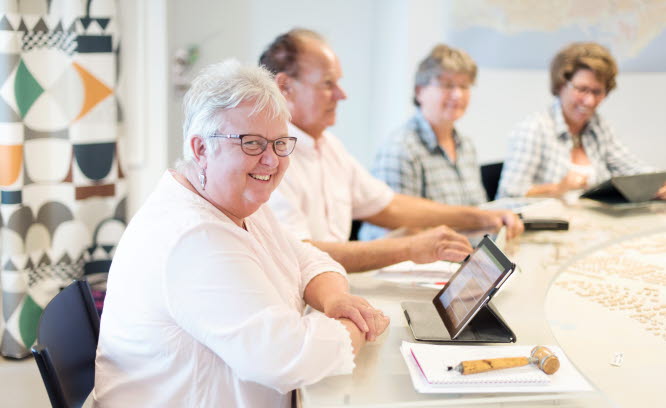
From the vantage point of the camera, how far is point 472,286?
1.43 m

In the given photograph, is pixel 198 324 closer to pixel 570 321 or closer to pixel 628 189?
pixel 570 321

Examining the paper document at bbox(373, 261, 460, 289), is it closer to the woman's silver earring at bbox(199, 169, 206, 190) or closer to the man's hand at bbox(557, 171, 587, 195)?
the woman's silver earring at bbox(199, 169, 206, 190)

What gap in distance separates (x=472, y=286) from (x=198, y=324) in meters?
0.58

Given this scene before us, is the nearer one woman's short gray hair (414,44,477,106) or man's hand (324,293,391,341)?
man's hand (324,293,391,341)

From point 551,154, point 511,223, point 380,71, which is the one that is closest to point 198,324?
point 511,223

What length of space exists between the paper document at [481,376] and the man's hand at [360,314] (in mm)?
102

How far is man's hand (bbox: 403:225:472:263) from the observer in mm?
1848

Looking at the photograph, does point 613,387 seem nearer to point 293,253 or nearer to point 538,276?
point 538,276

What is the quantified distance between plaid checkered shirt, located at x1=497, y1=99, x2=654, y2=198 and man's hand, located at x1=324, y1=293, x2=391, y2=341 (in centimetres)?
203

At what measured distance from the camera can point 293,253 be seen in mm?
1712

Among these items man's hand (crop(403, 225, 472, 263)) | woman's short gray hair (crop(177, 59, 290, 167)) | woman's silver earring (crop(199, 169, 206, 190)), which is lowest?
man's hand (crop(403, 225, 472, 263))

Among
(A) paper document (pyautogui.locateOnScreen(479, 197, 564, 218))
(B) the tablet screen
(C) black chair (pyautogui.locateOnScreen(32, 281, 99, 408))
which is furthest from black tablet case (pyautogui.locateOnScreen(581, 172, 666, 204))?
(C) black chair (pyautogui.locateOnScreen(32, 281, 99, 408))

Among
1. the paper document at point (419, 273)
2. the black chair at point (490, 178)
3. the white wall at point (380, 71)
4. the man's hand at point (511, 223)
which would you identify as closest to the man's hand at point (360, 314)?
the paper document at point (419, 273)

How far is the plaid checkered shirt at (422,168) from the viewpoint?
2.99 metres
